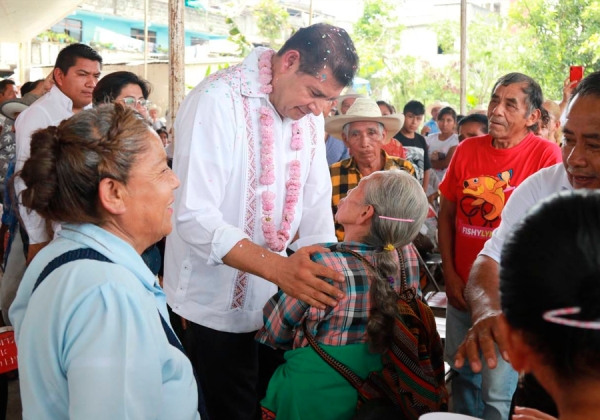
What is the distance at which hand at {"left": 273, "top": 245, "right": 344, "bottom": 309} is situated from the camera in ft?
6.45

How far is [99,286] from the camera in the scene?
1.37m

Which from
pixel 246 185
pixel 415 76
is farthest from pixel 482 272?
pixel 415 76

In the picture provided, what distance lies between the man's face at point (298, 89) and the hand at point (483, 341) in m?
1.06

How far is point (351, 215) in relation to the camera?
7.93ft

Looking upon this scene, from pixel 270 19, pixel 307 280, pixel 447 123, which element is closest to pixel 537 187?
pixel 307 280

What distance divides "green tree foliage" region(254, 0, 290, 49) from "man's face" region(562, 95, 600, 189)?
21663mm

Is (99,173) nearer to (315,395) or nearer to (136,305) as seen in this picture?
(136,305)

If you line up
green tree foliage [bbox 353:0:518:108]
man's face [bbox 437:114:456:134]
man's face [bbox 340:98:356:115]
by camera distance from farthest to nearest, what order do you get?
green tree foliage [bbox 353:0:518:108]
man's face [bbox 437:114:456:134]
man's face [bbox 340:98:356:115]

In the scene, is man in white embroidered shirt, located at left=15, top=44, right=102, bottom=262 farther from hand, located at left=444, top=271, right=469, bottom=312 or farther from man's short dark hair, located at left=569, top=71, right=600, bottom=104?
man's short dark hair, located at left=569, top=71, right=600, bottom=104

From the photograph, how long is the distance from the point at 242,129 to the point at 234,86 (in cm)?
17

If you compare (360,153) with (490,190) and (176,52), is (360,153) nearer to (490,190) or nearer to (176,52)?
(490,190)

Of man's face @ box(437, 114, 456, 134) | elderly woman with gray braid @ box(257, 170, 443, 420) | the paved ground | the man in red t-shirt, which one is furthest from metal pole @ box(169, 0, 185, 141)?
man's face @ box(437, 114, 456, 134)

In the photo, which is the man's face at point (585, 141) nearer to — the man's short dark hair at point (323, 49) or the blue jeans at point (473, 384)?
the man's short dark hair at point (323, 49)

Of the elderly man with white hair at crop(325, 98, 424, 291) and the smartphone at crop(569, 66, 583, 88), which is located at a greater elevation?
the smartphone at crop(569, 66, 583, 88)
